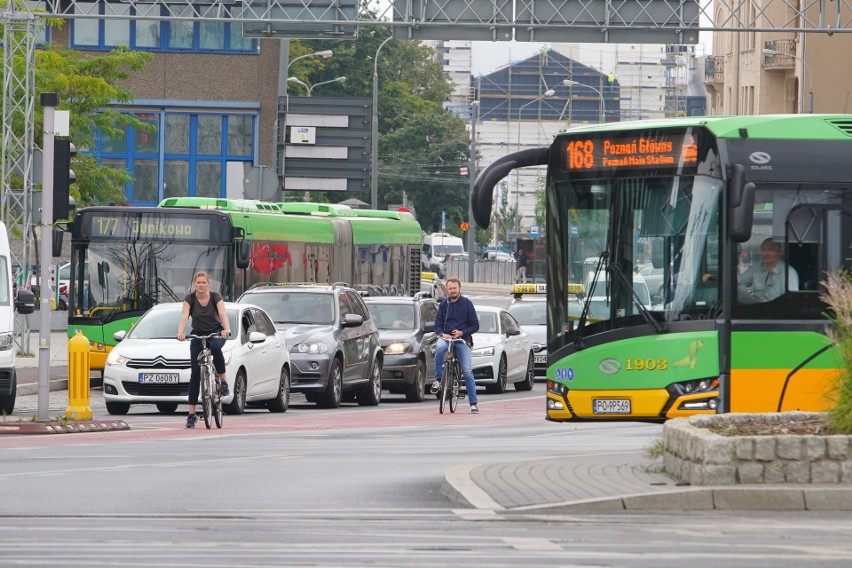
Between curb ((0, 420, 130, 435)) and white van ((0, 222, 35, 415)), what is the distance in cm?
172

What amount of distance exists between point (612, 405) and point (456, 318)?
30.5 ft

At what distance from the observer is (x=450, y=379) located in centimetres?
2434

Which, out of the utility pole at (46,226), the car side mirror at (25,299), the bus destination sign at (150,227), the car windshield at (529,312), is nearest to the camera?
the utility pole at (46,226)

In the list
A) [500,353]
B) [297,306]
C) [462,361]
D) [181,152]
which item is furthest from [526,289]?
[181,152]

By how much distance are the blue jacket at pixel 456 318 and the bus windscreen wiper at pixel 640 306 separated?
9346 mm

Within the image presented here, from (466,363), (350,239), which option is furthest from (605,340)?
(350,239)

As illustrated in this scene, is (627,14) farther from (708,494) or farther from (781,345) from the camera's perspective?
(708,494)

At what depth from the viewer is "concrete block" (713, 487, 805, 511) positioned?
11094mm

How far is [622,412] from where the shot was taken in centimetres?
1498

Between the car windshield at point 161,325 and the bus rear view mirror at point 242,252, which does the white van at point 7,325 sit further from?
the bus rear view mirror at point 242,252

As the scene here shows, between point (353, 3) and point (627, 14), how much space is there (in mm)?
5078

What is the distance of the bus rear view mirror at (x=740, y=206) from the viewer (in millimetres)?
13961

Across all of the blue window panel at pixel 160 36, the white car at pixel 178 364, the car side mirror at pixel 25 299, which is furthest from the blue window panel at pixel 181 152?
the car side mirror at pixel 25 299

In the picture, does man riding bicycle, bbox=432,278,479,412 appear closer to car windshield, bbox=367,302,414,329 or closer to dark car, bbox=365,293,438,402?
dark car, bbox=365,293,438,402
